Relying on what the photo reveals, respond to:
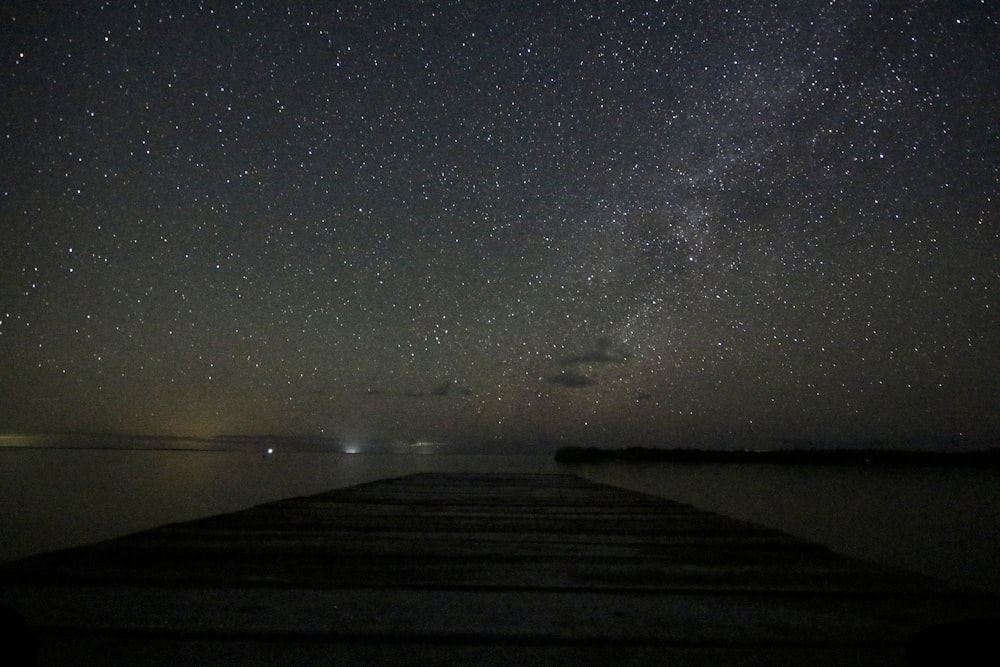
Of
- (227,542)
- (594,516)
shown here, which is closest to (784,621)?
(227,542)

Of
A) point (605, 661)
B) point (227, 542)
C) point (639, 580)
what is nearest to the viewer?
point (605, 661)

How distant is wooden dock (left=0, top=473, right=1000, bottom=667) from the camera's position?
198 centimetres

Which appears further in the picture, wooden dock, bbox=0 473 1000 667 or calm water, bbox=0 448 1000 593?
calm water, bbox=0 448 1000 593

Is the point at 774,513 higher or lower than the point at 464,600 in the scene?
lower

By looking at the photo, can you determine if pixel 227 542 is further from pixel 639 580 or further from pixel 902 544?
pixel 902 544

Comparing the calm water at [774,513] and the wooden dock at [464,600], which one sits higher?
the wooden dock at [464,600]

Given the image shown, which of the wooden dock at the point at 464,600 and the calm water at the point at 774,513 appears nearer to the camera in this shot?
the wooden dock at the point at 464,600

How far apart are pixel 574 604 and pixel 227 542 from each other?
245cm

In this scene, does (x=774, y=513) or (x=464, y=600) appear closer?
(x=464, y=600)

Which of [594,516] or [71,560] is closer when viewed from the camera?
[71,560]

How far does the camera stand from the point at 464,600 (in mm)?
2586

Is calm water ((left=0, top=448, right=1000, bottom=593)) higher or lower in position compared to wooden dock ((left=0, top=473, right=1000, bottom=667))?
lower

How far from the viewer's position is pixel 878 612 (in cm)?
241

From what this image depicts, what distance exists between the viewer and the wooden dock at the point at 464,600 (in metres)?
1.98
